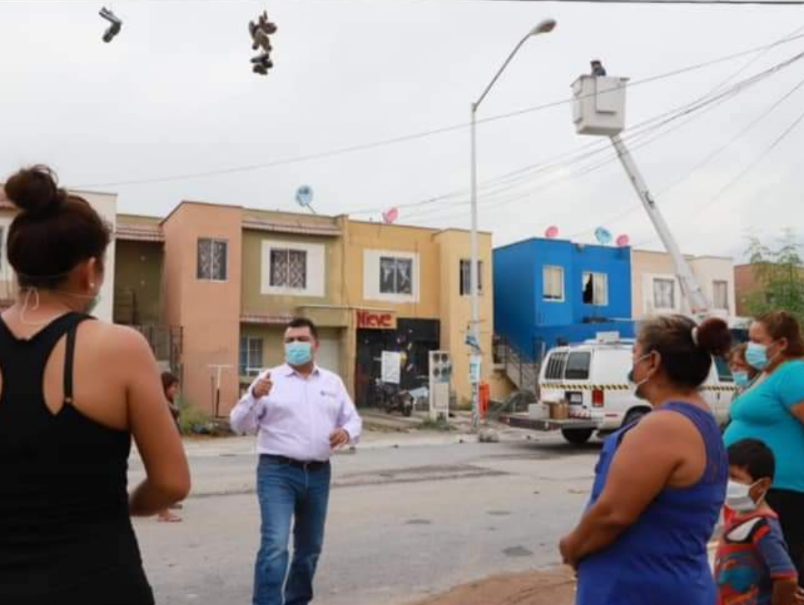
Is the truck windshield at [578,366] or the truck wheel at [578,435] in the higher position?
the truck windshield at [578,366]

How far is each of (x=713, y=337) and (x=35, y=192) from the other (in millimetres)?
2235

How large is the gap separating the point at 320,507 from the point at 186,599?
177cm

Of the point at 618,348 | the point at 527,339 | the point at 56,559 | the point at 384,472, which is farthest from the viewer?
the point at 527,339

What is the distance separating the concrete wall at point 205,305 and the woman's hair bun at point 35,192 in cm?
2405

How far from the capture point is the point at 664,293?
37812mm

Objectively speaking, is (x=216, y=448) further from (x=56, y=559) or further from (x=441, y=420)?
(x=56, y=559)

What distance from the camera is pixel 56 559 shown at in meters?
2.06

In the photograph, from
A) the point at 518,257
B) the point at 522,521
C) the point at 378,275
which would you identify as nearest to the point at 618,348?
the point at 522,521

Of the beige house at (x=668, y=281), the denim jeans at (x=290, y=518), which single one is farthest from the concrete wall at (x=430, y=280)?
the denim jeans at (x=290, y=518)

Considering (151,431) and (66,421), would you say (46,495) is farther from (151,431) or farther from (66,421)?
(151,431)

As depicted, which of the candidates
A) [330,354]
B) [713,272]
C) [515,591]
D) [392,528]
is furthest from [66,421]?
[713,272]

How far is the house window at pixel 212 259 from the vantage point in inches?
1038

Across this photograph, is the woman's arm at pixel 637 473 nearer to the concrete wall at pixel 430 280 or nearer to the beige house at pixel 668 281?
the concrete wall at pixel 430 280

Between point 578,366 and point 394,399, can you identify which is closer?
point 578,366
